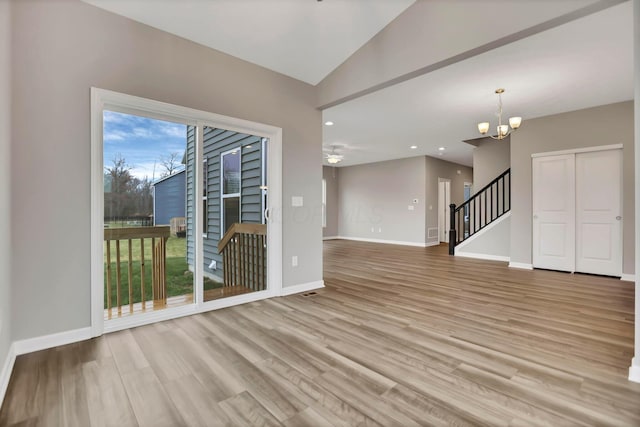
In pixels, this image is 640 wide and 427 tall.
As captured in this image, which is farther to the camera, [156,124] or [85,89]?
[156,124]

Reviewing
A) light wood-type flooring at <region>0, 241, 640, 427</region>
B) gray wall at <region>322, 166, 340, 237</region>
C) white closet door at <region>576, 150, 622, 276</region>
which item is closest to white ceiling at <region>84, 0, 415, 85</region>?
light wood-type flooring at <region>0, 241, 640, 427</region>

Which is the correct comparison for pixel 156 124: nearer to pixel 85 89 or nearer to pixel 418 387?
pixel 85 89

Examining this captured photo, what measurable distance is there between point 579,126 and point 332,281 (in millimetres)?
4780

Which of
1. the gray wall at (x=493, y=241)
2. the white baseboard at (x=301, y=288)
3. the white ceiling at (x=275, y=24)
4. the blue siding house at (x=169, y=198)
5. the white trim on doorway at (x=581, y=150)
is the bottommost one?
the white baseboard at (x=301, y=288)

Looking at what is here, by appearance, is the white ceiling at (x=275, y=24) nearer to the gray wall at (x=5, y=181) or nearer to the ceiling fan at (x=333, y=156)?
the gray wall at (x=5, y=181)

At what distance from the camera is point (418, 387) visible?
69.4 inches

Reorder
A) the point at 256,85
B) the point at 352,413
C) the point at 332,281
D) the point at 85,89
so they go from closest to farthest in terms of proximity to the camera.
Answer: the point at 352,413 < the point at 85,89 < the point at 256,85 < the point at 332,281

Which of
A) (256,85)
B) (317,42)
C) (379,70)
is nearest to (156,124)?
(256,85)

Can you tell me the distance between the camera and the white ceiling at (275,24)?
8.64 feet

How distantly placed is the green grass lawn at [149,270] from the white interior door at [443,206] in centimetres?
818

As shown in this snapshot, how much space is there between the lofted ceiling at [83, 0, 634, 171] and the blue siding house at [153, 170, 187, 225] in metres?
1.42

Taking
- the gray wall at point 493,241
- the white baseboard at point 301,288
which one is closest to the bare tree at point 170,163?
the white baseboard at point 301,288

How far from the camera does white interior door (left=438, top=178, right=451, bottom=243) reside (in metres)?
9.59

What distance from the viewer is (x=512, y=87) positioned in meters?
3.99
